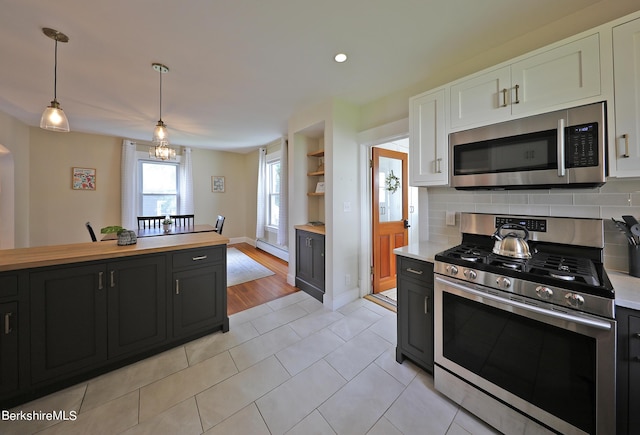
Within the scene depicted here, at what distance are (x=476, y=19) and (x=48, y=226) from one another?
6.80 metres

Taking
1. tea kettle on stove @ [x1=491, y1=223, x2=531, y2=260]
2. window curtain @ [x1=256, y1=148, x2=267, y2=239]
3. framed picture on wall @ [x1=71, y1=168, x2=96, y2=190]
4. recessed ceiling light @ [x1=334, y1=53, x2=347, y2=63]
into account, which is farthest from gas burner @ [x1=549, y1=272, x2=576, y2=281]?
framed picture on wall @ [x1=71, y1=168, x2=96, y2=190]

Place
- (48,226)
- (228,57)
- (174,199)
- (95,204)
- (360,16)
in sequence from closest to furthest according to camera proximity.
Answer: (360,16)
(228,57)
(48,226)
(95,204)
(174,199)

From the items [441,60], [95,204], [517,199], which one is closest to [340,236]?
[517,199]

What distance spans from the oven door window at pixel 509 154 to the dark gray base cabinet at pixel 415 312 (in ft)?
2.71

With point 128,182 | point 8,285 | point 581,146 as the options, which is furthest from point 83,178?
point 581,146

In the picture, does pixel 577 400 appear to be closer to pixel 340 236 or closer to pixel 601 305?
pixel 601 305

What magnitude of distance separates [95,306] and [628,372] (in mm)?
3044

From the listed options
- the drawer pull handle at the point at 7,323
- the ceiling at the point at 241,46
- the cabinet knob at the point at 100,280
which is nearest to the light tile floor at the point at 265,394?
the drawer pull handle at the point at 7,323

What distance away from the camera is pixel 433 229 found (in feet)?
7.48

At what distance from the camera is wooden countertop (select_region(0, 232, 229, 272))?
4.80 ft

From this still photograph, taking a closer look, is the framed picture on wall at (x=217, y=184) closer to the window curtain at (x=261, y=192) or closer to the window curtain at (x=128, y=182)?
the window curtain at (x=261, y=192)

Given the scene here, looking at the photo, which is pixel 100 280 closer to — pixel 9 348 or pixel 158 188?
pixel 9 348

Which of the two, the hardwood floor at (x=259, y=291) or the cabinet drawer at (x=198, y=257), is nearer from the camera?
the cabinet drawer at (x=198, y=257)

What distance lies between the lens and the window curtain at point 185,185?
552cm
